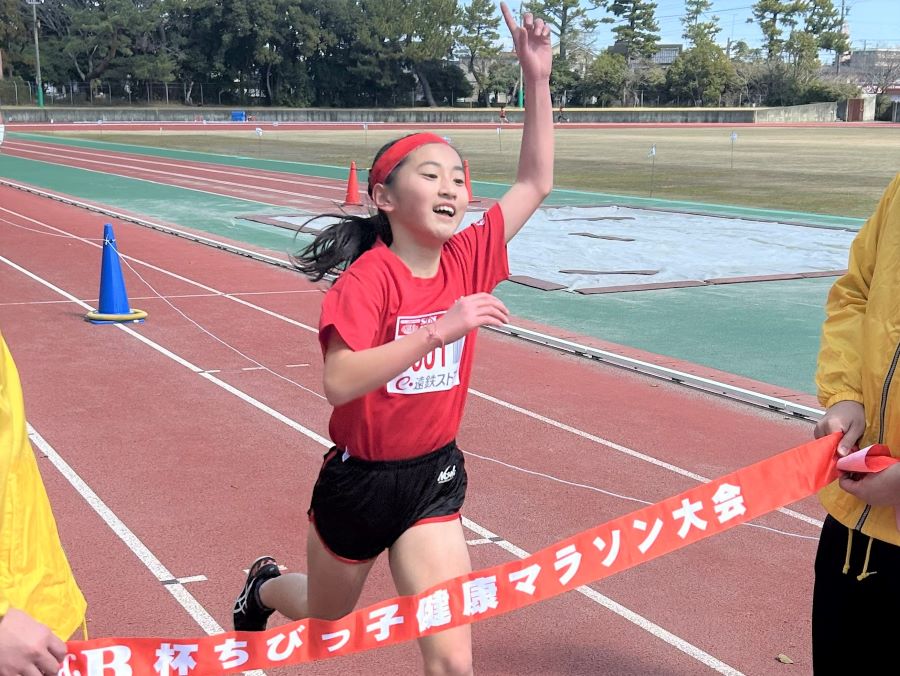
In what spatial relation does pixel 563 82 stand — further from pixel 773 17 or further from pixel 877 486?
pixel 877 486

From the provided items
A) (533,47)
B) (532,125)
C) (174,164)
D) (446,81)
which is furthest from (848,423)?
(446,81)

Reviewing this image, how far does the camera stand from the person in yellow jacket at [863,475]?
2572 mm

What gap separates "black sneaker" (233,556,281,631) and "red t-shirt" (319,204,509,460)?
947 millimetres

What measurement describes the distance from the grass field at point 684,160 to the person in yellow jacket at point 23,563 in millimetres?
19846

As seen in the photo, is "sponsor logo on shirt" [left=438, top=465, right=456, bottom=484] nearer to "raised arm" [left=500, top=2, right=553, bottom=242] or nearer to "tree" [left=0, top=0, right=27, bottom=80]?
"raised arm" [left=500, top=2, right=553, bottom=242]

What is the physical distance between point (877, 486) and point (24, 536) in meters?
1.92

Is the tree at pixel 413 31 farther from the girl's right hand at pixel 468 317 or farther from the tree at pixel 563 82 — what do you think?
the girl's right hand at pixel 468 317

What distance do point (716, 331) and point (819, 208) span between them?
12.2 meters

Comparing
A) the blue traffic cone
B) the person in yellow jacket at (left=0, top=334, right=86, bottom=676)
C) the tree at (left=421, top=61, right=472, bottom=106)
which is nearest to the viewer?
the person in yellow jacket at (left=0, top=334, right=86, bottom=676)

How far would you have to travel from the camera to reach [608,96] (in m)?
96.9

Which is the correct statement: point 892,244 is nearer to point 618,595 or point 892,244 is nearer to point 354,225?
point 354,225

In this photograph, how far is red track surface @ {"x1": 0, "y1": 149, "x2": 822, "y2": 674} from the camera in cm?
434

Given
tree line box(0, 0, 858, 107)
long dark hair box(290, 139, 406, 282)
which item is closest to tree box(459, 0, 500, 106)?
tree line box(0, 0, 858, 107)

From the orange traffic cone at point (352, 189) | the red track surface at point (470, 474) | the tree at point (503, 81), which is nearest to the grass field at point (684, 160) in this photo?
the orange traffic cone at point (352, 189)
